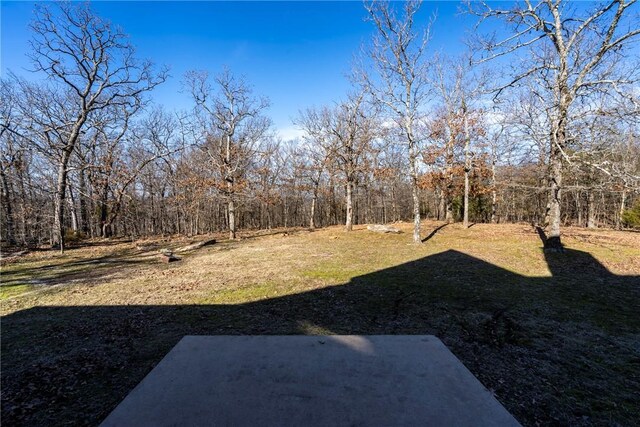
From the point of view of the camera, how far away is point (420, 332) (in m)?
4.09

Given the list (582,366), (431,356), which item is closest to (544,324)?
(582,366)

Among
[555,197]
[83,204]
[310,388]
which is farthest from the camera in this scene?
[83,204]

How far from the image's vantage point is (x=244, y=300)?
560 centimetres

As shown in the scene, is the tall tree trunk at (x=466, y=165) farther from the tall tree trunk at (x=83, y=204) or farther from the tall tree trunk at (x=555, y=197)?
the tall tree trunk at (x=83, y=204)

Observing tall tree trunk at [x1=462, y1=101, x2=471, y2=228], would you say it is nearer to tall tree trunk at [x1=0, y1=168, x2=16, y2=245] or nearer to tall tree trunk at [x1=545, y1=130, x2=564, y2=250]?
tall tree trunk at [x1=545, y1=130, x2=564, y2=250]

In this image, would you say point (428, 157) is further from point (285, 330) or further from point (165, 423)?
point (165, 423)

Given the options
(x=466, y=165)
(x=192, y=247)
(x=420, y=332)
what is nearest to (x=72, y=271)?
(x=192, y=247)

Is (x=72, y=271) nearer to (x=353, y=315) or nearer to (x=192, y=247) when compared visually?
(x=192, y=247)

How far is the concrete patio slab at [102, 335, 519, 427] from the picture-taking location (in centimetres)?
162

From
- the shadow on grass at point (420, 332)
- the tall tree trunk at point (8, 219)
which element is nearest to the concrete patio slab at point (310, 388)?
the shadow on grass at point (420, 332)

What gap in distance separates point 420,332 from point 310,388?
2686 millimetres

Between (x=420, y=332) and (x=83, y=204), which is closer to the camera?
(x=420, y=332)

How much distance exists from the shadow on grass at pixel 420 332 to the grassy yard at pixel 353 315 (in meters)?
0.02

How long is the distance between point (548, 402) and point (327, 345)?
6.61 ft
